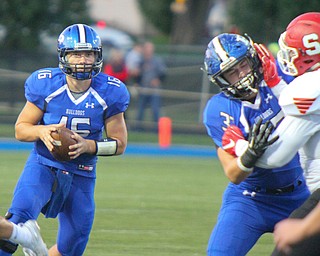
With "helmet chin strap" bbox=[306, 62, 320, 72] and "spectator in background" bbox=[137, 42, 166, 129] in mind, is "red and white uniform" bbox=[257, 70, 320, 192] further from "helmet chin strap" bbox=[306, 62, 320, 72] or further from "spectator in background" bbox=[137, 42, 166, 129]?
"spectator in background" bbox=[137, 42, 166, 129]

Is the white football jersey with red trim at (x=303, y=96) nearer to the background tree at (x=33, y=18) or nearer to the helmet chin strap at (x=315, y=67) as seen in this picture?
the helmet chin strap at (x=315, y=67)

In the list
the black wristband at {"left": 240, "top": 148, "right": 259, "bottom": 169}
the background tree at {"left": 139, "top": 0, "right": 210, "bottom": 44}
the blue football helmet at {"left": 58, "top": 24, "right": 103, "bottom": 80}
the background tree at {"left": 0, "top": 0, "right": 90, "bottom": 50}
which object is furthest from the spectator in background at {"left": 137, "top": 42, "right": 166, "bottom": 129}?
the black wristband at {"left": 240, "top": 148, "right": 259, "bottom": 169}

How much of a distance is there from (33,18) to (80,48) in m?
14.7

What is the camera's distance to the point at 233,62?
4.82 meters

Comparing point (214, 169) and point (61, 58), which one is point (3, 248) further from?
point (214, 169)

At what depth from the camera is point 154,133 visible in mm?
18062

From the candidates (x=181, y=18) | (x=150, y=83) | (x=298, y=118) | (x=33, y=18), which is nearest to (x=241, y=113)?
(x=298, y=118)

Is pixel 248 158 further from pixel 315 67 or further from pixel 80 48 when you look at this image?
pixel 80 48

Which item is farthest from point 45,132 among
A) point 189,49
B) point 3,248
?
point 189,49

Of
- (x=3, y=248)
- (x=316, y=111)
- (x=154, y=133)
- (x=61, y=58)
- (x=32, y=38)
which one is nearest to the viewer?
(x=316, y=111)


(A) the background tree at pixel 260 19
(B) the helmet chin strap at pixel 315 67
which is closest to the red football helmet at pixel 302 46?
(B) the helmet chin strap at pixel 315 67

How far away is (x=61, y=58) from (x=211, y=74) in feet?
4.21

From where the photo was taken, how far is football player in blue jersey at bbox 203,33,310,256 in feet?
15.8

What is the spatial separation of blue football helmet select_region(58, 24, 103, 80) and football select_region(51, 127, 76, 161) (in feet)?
1.22
